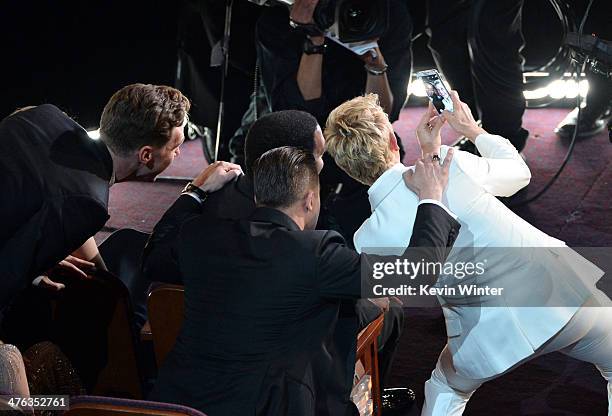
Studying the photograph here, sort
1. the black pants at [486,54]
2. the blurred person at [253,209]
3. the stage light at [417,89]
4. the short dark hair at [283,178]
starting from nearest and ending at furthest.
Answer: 1. the short dark hair at [283,178]
2. the blurred person at [253,209]
3. the black pants at [486,54]
4. the stage light at [417,89]

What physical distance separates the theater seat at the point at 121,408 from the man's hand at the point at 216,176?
0.83 meters

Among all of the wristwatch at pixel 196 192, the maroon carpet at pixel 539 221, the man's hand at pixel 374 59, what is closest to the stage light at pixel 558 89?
the maroon carpet at pixel 539 221

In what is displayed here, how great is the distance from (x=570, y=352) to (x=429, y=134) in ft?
2.16

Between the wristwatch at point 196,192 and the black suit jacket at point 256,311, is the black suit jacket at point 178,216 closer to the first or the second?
the wristwatch at point 196,192

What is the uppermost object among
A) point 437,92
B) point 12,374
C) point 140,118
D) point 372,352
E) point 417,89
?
point 437,92

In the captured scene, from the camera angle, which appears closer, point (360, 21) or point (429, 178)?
point (429, 178)

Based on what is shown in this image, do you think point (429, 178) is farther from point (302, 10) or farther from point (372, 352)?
point (302, 10)

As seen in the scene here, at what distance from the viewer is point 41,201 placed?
2.11 m

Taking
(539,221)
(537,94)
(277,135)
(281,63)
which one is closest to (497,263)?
(277,135)

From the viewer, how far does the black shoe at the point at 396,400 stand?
2.74 metres

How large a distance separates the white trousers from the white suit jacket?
4 centimetres

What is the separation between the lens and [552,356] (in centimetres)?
303

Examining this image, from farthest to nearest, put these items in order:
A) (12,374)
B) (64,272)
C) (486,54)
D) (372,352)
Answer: (486,54) < (372,352) < (64,272) < (12,374)

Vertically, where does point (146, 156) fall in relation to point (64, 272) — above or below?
above
